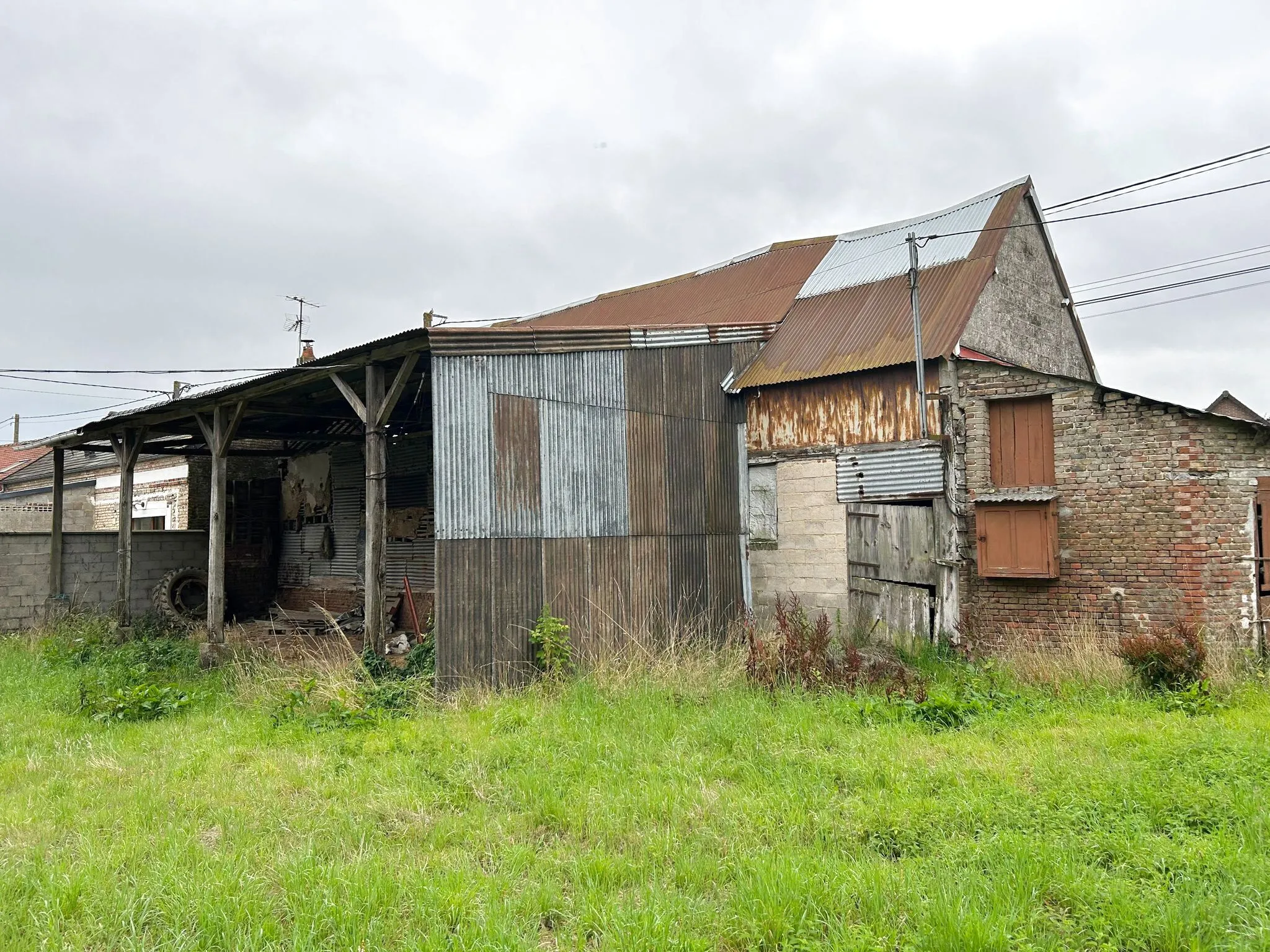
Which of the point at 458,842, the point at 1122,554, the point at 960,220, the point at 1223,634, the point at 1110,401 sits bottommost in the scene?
the point at 458,842

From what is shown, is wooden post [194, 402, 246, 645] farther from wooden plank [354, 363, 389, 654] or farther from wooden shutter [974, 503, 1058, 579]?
wooden shutter [974, 503, 1058, 579]

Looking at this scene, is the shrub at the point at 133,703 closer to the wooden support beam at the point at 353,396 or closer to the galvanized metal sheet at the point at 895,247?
the wooden support beam at the point at 353,396

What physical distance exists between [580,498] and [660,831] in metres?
5.26

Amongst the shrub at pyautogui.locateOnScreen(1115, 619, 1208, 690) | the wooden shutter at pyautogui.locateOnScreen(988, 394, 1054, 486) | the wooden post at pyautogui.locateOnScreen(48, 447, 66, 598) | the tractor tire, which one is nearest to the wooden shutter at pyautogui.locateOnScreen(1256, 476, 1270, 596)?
the shrub at pyautogui.locateOnScreen(1115, 619, 1208, 690)

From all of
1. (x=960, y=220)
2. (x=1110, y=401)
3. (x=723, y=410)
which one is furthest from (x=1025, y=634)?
(x=960, y=220)

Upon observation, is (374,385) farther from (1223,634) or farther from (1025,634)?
(1223,634)

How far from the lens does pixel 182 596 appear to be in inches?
648

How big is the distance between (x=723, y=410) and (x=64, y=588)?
40.4 feet

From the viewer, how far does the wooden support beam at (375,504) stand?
9555 mm

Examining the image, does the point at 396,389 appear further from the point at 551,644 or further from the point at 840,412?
the point at 840,412

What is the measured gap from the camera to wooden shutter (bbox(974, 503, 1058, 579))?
928 cm

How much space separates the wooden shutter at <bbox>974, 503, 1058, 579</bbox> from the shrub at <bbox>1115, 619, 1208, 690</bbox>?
1.48 meters

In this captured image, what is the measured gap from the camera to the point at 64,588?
15242 millimetres

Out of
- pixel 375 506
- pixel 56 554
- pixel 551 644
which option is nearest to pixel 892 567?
pixel 551 644
